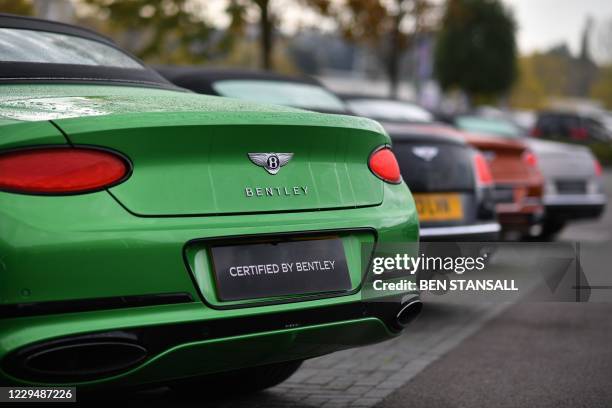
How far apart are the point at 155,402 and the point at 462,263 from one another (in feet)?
5.48

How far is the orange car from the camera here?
10062mm

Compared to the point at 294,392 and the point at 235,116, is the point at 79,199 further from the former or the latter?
the point at 294,392

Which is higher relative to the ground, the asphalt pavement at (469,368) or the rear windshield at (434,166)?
the rear windshield at (434,166)

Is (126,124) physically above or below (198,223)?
above

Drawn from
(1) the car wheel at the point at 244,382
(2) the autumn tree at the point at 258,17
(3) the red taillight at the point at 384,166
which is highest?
(2) the autumn tree at the point at 258,17

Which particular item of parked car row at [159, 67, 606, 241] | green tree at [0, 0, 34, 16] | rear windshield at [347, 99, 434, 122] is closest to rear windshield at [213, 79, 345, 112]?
parked car row at [159, 67, 606, 241]

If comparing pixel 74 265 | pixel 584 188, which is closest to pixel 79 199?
pixel 74 265

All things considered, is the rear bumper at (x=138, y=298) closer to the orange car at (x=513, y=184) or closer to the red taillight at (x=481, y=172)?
the red taillight at (x=481, y=172)

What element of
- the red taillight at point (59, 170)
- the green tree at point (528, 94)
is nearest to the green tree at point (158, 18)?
the red taillight at point (59, 170)

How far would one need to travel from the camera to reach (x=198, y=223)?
325 centimetres

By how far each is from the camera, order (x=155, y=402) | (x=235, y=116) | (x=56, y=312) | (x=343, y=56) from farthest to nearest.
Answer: (x=343, y=56) < (x=155, y=402) < (x=235, y=116) < (x=56, y=312)

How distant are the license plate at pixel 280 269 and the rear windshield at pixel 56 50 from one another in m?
1.46

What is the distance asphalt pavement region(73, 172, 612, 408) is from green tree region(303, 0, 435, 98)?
13597 millimetres

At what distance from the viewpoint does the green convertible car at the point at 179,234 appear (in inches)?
117
